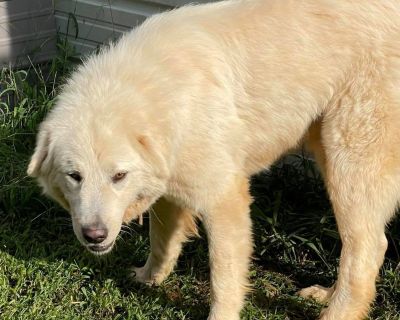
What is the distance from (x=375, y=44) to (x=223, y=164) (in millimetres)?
1093

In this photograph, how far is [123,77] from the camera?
13.2 ft

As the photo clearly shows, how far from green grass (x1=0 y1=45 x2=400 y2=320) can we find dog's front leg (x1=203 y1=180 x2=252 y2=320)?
0.36m

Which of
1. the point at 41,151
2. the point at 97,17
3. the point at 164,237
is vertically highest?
the point at 41,151

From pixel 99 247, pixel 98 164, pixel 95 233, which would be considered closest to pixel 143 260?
pixel 99 247

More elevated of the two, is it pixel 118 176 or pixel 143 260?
pixel 118 176

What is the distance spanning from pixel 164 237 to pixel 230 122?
111cm

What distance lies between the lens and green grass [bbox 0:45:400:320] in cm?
470

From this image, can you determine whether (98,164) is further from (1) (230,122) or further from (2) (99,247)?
(1) (230,122)

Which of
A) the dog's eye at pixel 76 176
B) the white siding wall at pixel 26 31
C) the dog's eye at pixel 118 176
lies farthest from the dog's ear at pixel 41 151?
the white siding wall at pixel 26 31

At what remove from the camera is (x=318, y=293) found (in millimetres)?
4863

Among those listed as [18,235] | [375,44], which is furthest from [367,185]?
[18,235]

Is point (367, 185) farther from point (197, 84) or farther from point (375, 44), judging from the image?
point (197, 84)

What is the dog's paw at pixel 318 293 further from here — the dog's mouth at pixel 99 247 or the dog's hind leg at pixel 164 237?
the dog's mouth at pixel 99 247

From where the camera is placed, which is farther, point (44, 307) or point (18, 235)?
point (18, 235)
